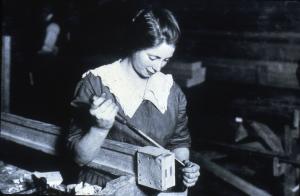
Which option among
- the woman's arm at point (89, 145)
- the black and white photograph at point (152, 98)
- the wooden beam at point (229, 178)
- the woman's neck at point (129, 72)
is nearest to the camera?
the woman's arm at point (89, 145)

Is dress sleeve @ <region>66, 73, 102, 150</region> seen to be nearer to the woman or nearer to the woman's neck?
the woman

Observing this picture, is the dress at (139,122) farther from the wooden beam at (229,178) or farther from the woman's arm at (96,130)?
the wooden beam at (229,178)

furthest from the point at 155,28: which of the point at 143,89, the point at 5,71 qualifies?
the point at 5,71

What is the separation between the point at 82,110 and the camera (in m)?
2.68

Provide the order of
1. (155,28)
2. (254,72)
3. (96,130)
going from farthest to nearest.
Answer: (254,72)
(155,28)
(96,130)

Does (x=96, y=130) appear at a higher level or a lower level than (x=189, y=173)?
higher

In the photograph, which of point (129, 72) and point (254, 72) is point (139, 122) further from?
point (254, 72)

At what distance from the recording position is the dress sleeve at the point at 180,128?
10.4ft

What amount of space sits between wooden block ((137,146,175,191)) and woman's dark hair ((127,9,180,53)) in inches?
35.7

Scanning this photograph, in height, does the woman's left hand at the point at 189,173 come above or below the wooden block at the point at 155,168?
below

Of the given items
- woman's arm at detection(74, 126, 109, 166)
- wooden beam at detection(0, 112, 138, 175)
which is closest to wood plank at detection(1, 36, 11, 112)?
wooden beam at detection(0, 112, 138, 175)

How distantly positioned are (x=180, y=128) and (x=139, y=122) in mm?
420

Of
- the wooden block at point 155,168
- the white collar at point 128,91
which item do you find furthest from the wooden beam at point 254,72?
the wooden block at point 155,168

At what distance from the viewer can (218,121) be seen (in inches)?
289
